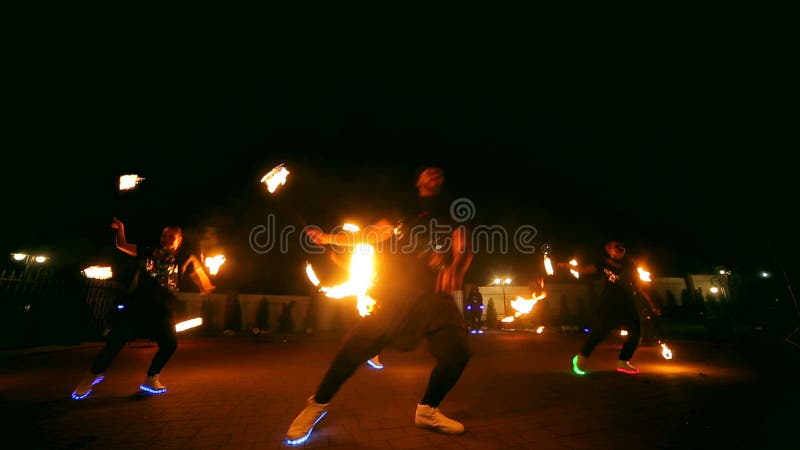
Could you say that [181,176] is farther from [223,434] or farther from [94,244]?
[223,434]

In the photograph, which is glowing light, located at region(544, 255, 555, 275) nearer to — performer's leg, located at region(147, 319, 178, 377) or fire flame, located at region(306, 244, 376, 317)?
fire flame, located at region(306, 244, 376, 317)

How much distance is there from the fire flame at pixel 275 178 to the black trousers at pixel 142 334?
2.31 meters

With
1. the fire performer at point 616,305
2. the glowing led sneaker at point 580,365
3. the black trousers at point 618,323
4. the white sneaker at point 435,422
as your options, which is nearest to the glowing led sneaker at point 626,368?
the fire performer at point 616,305

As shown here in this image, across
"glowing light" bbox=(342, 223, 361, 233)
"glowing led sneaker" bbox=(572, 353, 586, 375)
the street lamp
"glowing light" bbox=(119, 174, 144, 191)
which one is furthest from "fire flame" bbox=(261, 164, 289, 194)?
the street lamp

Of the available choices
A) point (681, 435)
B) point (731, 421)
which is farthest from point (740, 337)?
point (681, 435)

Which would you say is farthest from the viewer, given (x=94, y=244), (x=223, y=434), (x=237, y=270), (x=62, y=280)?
(x=237, y=270)

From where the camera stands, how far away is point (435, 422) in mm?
2836

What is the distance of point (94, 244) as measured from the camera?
10883mm

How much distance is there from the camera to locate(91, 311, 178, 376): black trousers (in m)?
3.97

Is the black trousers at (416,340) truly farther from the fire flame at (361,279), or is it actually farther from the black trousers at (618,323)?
the black trousers at (618,323)

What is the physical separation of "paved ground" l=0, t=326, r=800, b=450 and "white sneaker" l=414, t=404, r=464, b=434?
58 millimetres

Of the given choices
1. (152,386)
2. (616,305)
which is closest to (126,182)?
(152,386)

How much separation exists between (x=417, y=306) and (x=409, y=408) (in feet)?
4.49

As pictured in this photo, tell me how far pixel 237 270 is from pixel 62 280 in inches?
344
